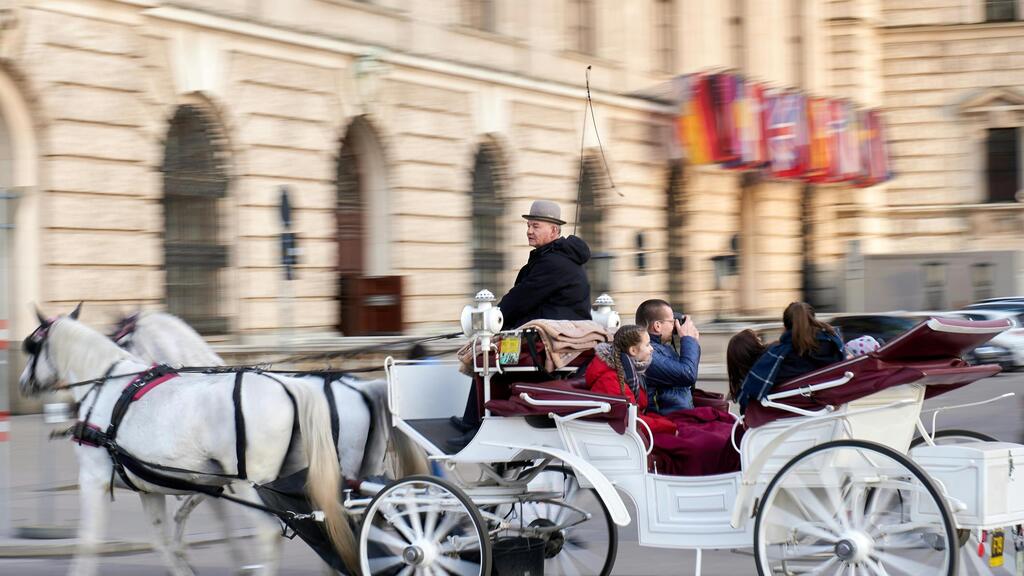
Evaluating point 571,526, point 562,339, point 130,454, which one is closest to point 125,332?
point 130,454

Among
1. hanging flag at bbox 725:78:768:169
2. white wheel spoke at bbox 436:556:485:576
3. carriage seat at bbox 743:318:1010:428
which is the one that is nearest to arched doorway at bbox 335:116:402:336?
hanging flag at bbox 725:78:768:169

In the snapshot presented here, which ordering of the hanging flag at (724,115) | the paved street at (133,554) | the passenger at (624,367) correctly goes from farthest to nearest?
the hanging flag at (724,115)
the paved street at (133,554)
the passenger at (624,367)

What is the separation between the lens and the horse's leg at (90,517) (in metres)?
6.83

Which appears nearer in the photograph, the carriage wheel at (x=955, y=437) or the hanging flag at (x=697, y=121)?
the carriage wheel at (x=955, y=437)

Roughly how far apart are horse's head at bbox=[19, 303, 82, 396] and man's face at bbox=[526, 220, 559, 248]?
8.60ft

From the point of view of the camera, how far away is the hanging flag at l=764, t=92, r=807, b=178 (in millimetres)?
32906


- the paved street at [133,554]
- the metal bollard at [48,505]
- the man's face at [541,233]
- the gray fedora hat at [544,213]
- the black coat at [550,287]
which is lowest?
the paved street at [133,554]

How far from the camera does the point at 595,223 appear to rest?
1103 inches

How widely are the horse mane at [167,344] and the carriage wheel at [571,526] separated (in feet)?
6.87

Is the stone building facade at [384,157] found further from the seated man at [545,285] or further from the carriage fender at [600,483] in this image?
the carriage fender at [600,483]

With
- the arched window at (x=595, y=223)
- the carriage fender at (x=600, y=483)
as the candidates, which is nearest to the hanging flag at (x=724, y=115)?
the arched window at (x=595, y=223)

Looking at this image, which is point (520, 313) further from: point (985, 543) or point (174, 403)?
point (985, 543)

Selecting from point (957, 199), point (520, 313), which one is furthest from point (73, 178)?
point (957, 199)

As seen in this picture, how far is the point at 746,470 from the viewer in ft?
20.5
